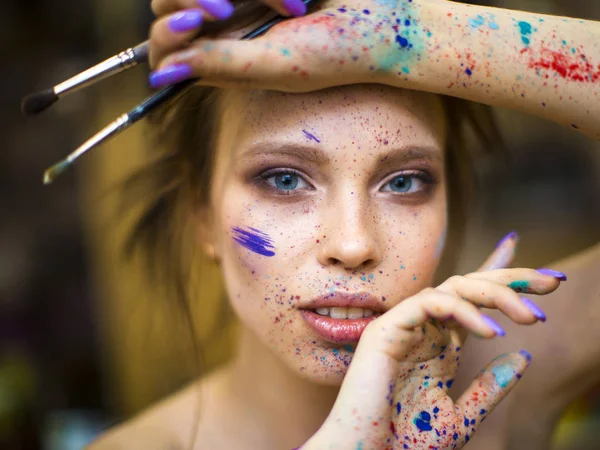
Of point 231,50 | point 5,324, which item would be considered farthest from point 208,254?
point 5,324

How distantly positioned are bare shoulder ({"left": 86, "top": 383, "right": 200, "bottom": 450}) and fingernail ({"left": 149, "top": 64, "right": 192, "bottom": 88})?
62 cm

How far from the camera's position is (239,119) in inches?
30.6

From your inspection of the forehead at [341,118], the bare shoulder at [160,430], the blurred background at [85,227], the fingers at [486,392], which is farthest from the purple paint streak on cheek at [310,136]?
the blurred background at [85,227]

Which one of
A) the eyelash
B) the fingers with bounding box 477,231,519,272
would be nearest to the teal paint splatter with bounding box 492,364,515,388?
the fingers with bounding box 477,231,519,272

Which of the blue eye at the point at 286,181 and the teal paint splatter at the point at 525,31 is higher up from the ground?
the teal paint splatter at the point at 525,31

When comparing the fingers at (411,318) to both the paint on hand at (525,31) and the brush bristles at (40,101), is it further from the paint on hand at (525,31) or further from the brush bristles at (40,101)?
the brush bristles at (40,101)

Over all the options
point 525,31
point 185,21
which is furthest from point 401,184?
point 185,21

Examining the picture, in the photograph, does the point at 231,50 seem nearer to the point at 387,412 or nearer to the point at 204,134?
the point at 204,134

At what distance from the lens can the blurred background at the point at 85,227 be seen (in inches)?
64.5

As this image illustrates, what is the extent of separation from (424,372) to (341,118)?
307 mm

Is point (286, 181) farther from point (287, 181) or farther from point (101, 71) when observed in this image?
point (101, 71)

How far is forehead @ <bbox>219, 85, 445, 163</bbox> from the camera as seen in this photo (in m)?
0.72

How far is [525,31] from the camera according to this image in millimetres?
706

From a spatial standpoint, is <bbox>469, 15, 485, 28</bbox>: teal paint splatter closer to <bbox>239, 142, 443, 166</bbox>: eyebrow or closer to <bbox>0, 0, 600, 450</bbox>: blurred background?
<bbox>239, 142, 443, 166</bbox>: eyebrow
